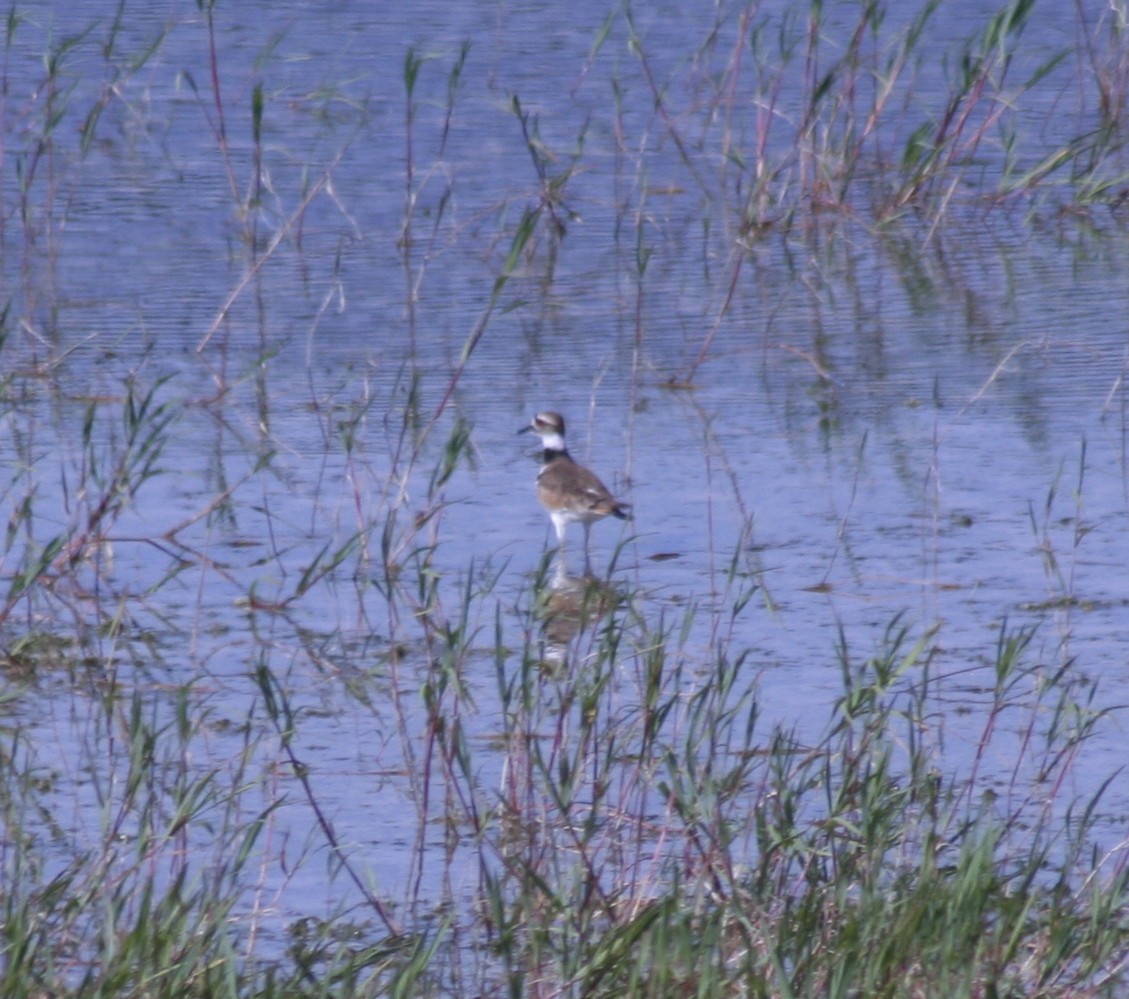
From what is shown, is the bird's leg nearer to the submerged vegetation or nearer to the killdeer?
the killdeer

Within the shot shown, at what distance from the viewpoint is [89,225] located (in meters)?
11.2

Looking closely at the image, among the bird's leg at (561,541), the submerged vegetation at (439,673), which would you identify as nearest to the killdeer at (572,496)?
the bird's leg at (561,541)

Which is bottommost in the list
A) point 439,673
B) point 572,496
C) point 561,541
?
point 439,673

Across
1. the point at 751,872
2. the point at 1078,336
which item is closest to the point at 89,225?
the point at 1078,336

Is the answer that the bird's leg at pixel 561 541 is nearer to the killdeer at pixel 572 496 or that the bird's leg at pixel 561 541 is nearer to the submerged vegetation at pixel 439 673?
the killdeer at pixel 572 496

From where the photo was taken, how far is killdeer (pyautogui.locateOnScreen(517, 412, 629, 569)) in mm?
7227

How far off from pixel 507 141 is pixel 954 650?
22.1 ft

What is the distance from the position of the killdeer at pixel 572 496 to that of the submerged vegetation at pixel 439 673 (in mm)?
243

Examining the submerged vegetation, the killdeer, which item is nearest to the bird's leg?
the killdeer

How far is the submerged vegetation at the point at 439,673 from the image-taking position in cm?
445

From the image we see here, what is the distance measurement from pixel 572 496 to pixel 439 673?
1878 mm

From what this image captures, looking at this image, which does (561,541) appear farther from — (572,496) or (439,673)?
(439,673)

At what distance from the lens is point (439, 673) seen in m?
5.50

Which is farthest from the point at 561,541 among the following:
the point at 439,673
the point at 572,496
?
the point at 439,673
